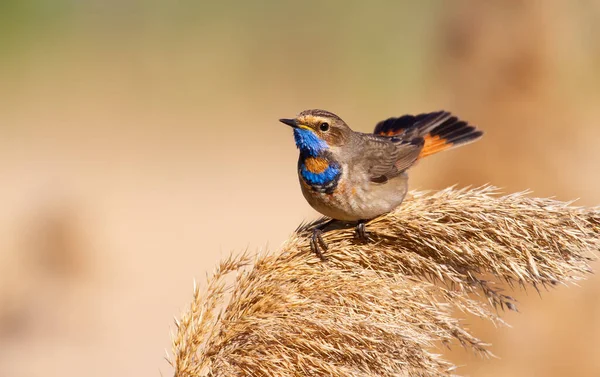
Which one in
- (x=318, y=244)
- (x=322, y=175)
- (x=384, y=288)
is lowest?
(x=384, y=288)

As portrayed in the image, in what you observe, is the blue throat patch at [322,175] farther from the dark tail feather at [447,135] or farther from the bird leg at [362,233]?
the dark tail feather at [447,135]

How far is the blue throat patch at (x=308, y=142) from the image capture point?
425 centimetres

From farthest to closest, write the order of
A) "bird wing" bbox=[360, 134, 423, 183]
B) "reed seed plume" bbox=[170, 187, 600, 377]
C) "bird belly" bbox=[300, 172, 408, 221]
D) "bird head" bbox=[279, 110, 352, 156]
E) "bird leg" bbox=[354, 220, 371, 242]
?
1. "bird wing" bbox=[360, 134, 423, 183]
2. "bird head" bbox=[279, 110, 352, 156]
3. "bird belly" bbox=[300, 172, 408, 221]
4. "bird leg" bbox=[354, 220, 371, 242]
5. "reed seed plume" bbox=[170, 187, 600, 377]

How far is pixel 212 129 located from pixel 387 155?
8.03 metres

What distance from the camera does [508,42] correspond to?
6.18 meters

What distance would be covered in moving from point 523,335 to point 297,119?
238cm

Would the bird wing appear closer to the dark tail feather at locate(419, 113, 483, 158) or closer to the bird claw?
the dark tail feather at locate(419, 113, 483, 158)

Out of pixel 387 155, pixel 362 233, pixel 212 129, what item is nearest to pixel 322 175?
pixel 387 155

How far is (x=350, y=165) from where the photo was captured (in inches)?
174

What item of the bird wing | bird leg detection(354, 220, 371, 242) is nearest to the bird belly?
the bird wing

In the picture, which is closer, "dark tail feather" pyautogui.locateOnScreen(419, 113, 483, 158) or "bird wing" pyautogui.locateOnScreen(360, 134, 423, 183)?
"bird wing" pyautogui.locateOnScreen(360, 134, 423, 183)

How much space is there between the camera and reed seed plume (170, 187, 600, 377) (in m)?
3.00

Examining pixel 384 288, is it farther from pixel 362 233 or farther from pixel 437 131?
pixel 437 131

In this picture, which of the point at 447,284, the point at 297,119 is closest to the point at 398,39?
the point at 297,119
